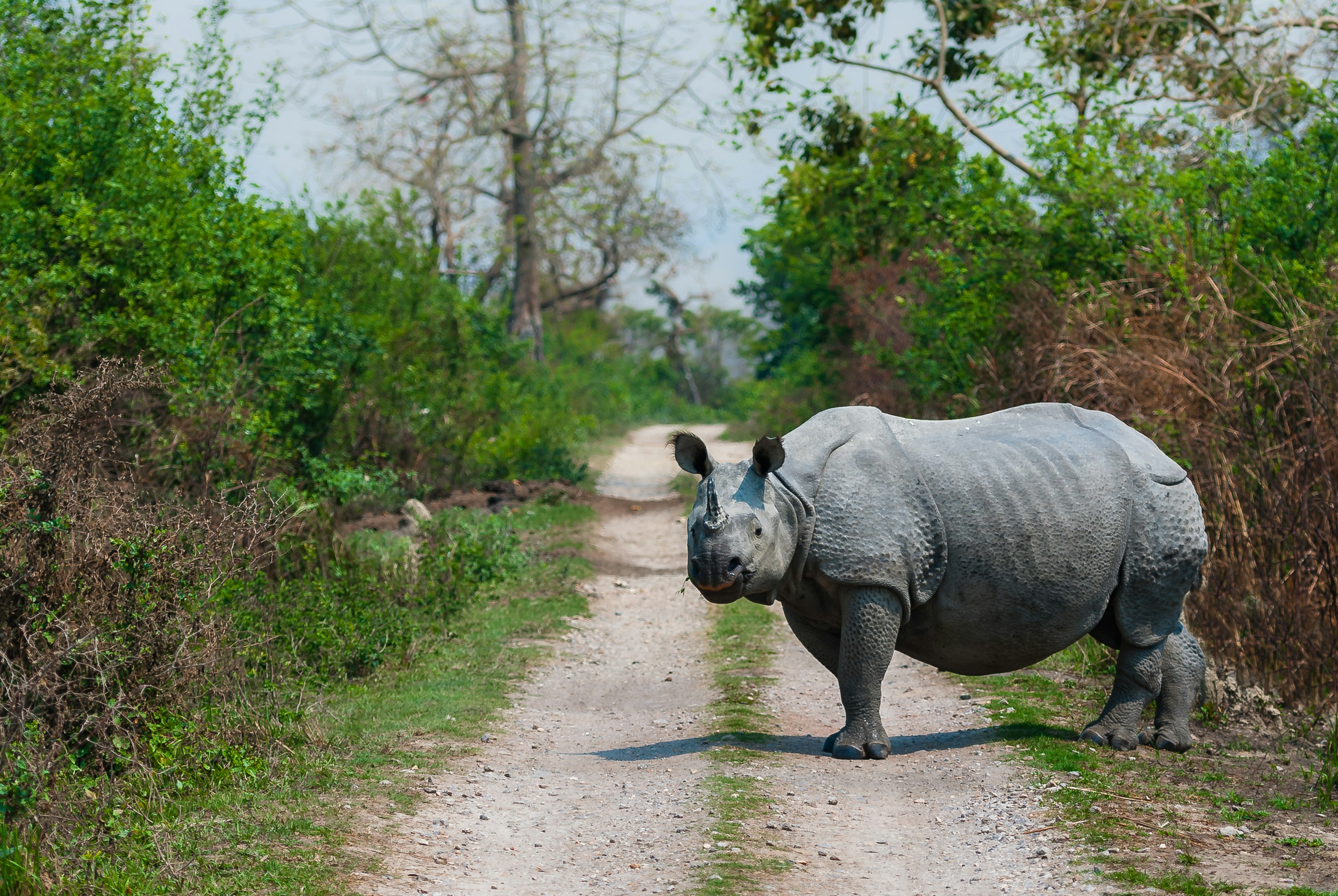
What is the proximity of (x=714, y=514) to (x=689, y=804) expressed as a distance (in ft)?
4.63

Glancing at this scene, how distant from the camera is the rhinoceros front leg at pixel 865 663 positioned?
22.8 ft

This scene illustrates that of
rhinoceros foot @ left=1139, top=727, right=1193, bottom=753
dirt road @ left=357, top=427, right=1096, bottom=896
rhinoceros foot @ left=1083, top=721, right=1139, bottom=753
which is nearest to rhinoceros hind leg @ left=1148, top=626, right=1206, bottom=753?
rhinoceros foot @ left=1139, top=727, right=1193, bottom=753

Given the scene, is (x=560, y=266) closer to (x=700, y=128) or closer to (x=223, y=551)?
(x=700, y=128)

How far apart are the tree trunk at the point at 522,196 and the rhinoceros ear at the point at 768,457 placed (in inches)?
799

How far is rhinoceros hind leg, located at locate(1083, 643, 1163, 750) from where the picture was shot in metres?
7.34

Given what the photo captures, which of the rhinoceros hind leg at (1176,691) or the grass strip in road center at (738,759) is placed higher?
the rhinoceros hind leg at (1176,691)

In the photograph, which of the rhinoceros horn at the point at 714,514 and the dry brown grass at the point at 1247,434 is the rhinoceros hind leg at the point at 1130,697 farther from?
the rhinoceros horn at the point at 714,514

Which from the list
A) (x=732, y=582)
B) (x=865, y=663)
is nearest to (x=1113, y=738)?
(x=865, y=663)

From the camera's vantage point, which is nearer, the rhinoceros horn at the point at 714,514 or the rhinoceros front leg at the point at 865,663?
the rhinoceros horn at the point at 714,514

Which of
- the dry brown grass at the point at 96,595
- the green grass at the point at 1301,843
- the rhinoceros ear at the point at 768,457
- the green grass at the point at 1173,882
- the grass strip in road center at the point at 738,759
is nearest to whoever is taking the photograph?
the green grass at the point at 1173,882

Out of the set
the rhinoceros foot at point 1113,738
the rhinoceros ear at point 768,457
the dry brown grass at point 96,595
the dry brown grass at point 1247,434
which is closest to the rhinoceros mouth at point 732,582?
the rhinoceros ear at point 768,457

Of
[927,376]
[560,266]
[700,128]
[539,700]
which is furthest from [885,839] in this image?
[560,266]

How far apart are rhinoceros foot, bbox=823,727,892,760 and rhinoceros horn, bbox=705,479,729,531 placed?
4.88 feet

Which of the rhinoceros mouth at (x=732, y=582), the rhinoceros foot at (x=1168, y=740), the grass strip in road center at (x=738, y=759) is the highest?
the rhinoceros mouth at (x=732, y=582)
